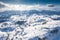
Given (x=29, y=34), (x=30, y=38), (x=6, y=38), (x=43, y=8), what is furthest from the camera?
(x=43, y=8)

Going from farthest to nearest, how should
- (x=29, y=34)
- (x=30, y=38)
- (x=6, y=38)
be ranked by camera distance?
(x=6, y=38) → (x=29, y=34) → (x=30, y=38)

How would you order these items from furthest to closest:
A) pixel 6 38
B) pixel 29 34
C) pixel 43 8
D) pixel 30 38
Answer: pixel 43 8
pixel 6 38
pixel 29 34
pixel 30 38

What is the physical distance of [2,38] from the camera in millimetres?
16891

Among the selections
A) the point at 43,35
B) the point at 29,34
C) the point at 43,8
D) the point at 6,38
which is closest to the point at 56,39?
the point at 43,35

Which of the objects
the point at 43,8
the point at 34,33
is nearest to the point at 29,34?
the point at 34,33

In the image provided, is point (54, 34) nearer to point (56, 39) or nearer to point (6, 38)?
point (56, 39)

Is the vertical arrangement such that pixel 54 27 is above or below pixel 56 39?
above

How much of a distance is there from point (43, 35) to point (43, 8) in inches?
1369

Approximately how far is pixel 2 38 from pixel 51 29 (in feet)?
18.2

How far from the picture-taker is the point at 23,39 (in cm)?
1545

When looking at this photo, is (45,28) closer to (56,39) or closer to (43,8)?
(56,39)

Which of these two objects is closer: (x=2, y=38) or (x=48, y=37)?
(x=48, y=37)

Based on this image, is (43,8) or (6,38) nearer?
(6,38)

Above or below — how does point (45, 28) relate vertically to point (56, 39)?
above
